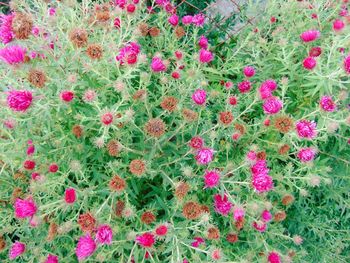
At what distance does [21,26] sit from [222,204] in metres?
1.23

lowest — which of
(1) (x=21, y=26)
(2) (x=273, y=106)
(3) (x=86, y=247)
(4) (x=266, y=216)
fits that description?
(4) (x=266, y=216)

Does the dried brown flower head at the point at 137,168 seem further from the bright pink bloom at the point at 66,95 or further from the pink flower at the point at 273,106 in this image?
the pink flower at the point at 273,106

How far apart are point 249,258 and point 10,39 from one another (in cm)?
164

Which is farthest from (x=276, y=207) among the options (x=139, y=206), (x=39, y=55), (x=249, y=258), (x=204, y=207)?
(x=39, y=55)

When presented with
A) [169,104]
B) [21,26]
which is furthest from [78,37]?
[169,104]

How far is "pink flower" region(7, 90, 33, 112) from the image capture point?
1715 mm

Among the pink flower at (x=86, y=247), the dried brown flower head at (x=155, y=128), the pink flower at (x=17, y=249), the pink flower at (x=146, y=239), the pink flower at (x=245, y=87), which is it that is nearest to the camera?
the pink flower at (x=86, y=247)

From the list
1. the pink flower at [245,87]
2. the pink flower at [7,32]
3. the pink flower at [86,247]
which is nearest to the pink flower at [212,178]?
the pink flower at [86,247]

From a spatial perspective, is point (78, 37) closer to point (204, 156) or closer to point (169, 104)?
point (169, 104)

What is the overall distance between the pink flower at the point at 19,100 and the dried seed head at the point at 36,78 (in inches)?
3.2

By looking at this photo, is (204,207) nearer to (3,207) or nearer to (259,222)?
(259,222)

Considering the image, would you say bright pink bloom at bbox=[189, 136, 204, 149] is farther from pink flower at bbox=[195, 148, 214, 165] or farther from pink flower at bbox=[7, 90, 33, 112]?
pink flower at bbox=[7, 90, 33, 112]

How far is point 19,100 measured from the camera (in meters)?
1.72

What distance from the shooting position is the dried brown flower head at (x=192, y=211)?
189cm
